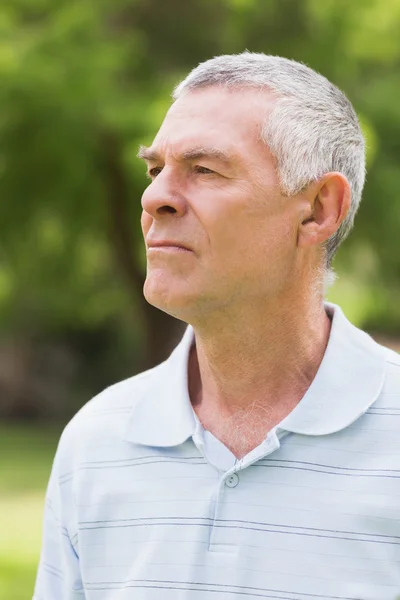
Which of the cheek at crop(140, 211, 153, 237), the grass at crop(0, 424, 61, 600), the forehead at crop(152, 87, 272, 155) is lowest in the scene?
the grass at crop(0, 424, 61, 600)

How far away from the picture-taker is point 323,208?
6.45 ft

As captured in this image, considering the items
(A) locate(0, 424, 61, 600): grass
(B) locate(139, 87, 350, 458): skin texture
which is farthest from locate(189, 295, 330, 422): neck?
(A) locate(0, 424, 61, 600): grass

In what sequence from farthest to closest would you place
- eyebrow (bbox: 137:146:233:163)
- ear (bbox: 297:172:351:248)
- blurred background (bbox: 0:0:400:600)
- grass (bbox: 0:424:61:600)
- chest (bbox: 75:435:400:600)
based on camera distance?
blurred background (bbox: 0:0:400:600) < grass (bbox: 0:424:61:600) < ear (bbox: 297:172:351:248) < eyebrow (bbox: 137:146:233:163) < chest (bbox: 75:435:400:600)

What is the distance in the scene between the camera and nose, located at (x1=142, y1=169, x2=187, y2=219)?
185cm

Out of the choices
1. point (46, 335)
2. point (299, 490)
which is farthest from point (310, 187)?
point (46, 335)

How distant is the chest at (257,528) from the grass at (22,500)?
4.95 metres

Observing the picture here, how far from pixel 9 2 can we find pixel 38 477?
18.6 feet

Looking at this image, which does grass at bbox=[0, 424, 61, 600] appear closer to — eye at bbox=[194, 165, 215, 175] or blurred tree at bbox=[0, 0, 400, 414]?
blurred tree at bbox=[0, 0, 400, 414]

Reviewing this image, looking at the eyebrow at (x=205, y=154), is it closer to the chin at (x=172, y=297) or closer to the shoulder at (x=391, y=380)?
the chin at (x=172, y=297)

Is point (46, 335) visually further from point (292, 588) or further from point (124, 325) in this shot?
point (292, 588)

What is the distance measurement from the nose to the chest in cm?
43

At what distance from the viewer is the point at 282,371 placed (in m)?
1.95

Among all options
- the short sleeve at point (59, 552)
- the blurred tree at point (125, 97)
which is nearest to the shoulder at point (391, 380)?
the short sleeve at point (59, 552)

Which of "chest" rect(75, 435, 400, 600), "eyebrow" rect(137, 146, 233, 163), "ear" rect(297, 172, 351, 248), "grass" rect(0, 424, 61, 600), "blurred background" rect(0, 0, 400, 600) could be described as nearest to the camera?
"chest" rect(75, 435, 400, 600)
